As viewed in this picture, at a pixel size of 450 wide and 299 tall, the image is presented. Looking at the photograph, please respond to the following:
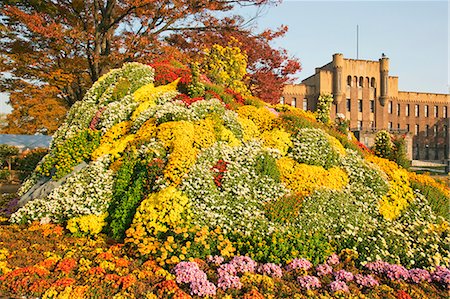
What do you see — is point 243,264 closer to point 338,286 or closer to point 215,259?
point 215,259

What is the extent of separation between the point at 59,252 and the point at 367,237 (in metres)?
4.62

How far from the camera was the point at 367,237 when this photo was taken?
588cm

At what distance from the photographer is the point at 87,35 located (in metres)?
13.3

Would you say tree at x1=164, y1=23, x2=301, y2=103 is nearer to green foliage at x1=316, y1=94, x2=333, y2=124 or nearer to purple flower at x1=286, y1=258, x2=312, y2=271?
green foliage at x1=316, y1=94, x2=333, y2=124

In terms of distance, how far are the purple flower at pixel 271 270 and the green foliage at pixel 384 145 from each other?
5.49 metres

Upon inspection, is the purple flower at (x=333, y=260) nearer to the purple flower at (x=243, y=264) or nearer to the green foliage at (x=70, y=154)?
the purple flower at (x=243, y=264)

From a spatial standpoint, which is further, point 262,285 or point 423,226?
point 423,226

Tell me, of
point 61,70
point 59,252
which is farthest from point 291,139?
point 61,70

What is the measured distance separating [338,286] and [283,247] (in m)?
0.92

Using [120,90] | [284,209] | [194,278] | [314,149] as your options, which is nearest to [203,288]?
[194,278]

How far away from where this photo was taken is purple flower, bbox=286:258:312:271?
17.5 ft

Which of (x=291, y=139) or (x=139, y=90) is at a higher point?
(x=139, y=90)

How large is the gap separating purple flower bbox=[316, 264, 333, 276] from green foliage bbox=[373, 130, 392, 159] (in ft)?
16.4

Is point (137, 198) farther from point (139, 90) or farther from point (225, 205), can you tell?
point (139, 90)
